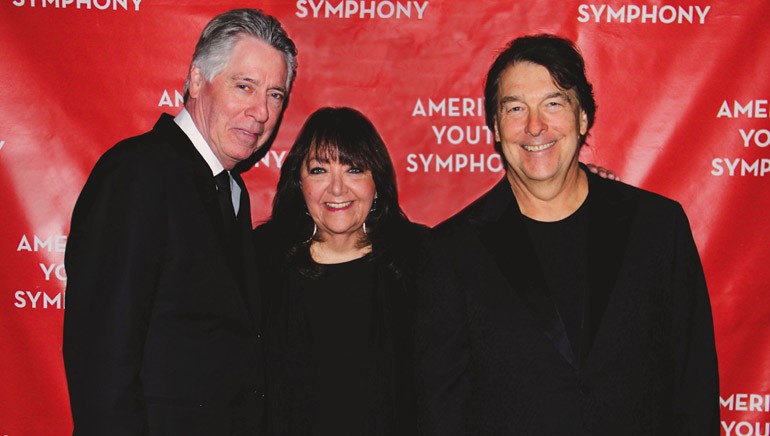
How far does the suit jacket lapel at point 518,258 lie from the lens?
1.62m

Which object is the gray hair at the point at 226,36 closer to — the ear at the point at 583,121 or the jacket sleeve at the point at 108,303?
the jacket sleeve at the point at 108,303

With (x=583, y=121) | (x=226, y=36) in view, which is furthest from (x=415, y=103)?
(x=226, y=36)

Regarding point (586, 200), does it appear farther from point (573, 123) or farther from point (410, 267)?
point (410, 267)

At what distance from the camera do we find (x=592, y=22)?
2.42 metres

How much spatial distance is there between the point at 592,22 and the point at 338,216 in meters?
1.27

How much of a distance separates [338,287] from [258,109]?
0.65 m

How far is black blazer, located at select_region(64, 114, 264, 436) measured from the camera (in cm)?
141

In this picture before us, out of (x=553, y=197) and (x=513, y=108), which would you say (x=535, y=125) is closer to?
(x=513, y=108)

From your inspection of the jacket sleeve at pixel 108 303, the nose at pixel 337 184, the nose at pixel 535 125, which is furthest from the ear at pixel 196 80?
the nose at pixel 535 125

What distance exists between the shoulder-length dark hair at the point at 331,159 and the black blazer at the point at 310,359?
0.12 meters

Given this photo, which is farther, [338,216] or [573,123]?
[338,216]

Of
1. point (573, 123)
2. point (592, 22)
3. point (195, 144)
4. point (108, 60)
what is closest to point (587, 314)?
point (573, 123)

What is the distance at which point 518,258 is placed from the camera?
1.70 m

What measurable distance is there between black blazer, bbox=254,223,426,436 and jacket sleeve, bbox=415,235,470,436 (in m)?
0.15
